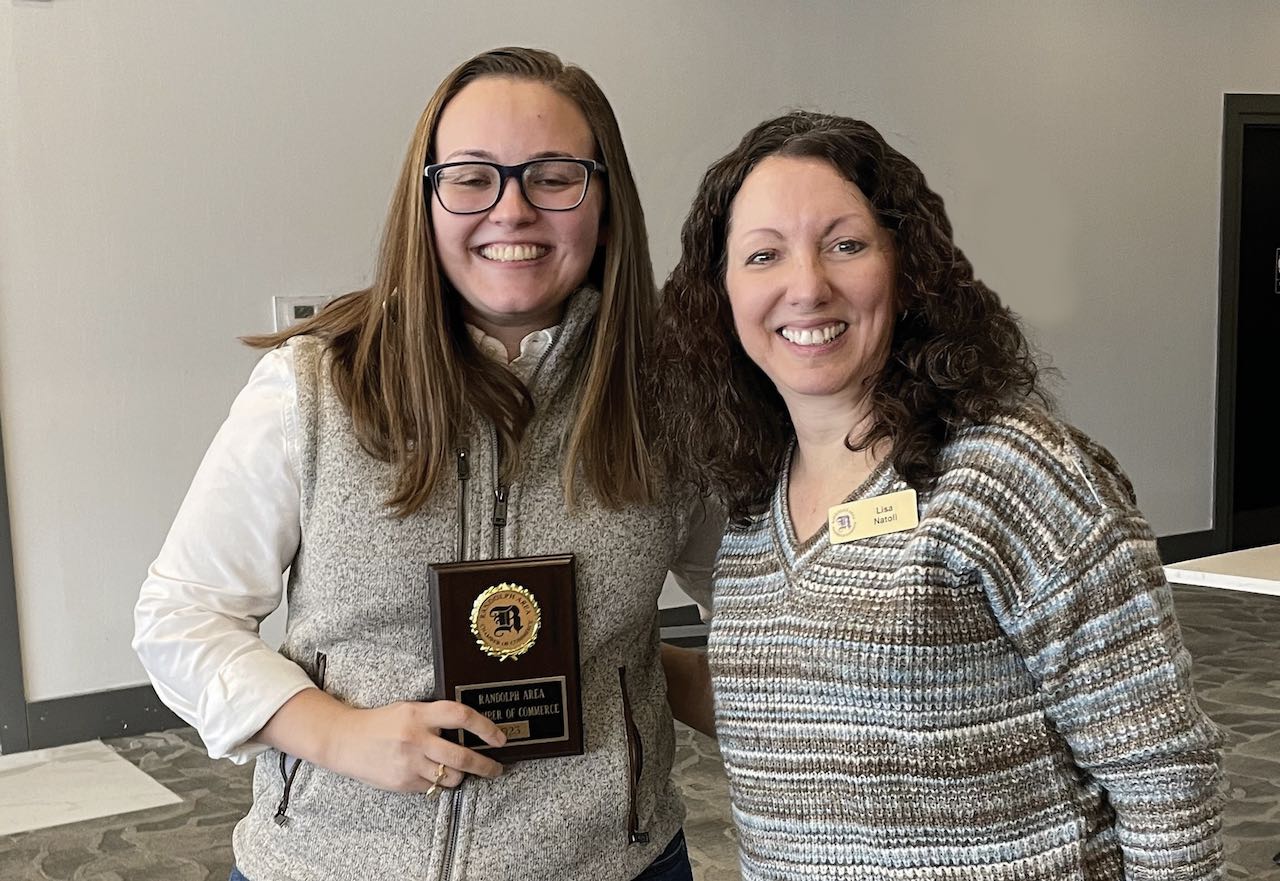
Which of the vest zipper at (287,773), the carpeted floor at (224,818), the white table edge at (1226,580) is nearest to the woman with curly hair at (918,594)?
the vest zipper at (287,773)

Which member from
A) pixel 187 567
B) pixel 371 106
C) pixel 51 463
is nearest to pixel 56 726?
pixel 51 463

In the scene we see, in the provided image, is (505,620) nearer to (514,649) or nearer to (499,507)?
(514,649)

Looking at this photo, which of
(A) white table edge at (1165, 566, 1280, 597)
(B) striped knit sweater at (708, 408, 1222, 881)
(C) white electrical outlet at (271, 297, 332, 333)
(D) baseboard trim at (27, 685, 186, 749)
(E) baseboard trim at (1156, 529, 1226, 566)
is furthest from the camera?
(E) baseboard trim at (1156, 529, 1226, 566)

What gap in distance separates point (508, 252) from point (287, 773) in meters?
0.65

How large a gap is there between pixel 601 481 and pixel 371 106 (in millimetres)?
4166

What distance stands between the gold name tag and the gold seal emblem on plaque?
1.12 ft

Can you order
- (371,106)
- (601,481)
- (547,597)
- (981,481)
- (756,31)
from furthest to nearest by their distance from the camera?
(756,31), (371,106), (601,481), (547,597), (981,481)

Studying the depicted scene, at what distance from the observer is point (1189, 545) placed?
821 centimetres

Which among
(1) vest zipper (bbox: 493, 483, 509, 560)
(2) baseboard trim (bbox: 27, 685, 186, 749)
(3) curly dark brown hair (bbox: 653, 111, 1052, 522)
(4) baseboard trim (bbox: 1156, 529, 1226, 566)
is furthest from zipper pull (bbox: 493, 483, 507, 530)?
(4) baseboard trim (bbox: 1156, 529, 1226, 566)

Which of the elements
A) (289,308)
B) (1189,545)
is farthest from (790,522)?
(1189,545)

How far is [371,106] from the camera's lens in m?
5.36

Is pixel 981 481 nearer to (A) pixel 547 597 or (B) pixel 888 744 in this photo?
(B) pixel 888 744

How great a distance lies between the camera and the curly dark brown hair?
1.44 metres

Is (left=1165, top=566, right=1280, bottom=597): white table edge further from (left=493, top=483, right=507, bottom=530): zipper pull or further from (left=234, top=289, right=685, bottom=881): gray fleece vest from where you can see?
(left=493, top=483, right=507, bottom=530): zipper pull
